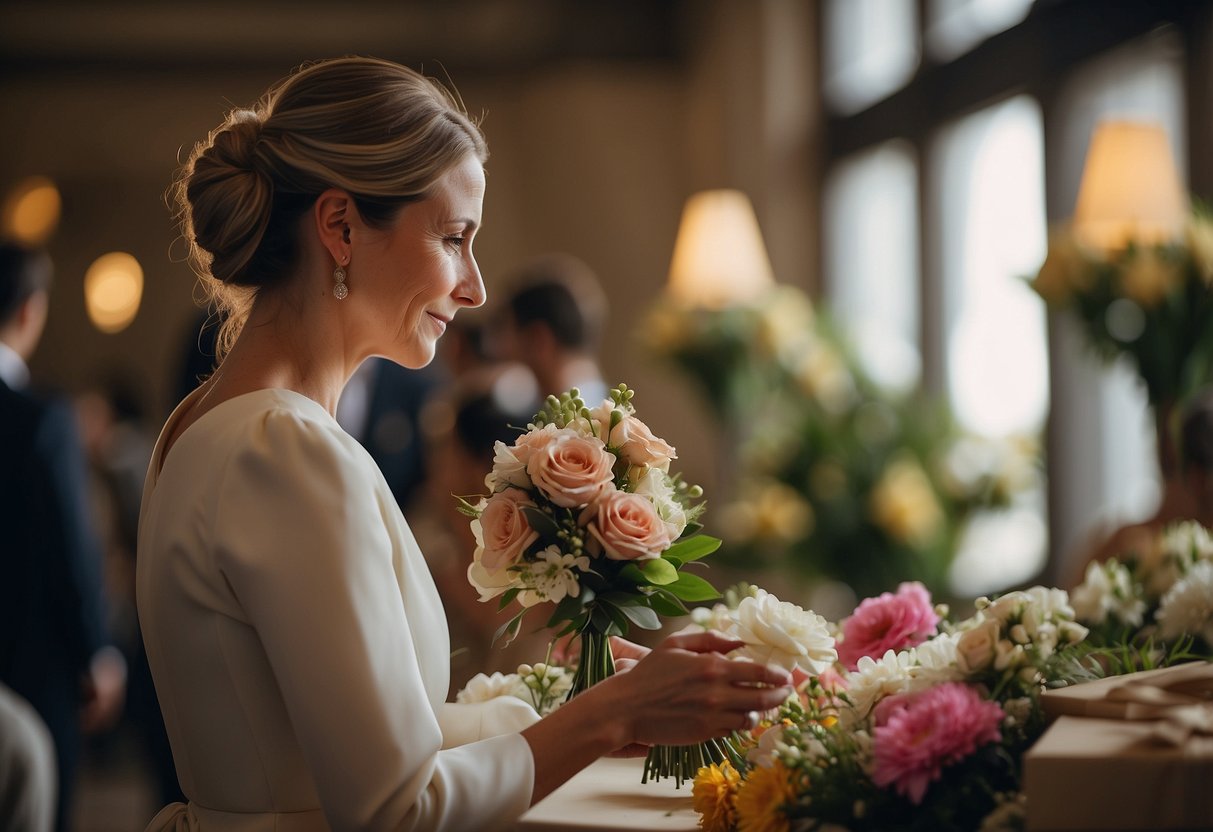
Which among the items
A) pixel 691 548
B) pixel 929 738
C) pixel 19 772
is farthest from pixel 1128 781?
pixel 19 772

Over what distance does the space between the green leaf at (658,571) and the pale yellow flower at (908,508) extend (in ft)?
11.3

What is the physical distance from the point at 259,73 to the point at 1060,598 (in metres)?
7.90

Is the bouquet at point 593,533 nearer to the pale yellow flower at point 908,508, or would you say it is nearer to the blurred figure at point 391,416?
the blurred figure at point 391,416

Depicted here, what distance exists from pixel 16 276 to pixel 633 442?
292 centimetres

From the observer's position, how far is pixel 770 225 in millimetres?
6941

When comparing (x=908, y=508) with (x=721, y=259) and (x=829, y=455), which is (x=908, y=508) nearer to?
(x=829, y=455)

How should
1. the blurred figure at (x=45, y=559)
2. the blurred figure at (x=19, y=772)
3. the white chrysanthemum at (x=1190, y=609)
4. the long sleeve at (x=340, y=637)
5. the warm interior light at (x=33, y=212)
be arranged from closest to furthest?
Answer: the long sleeve at (x=340, y=637) < the white chrysanthemum at (x=1190, y=609) < the blurred figure at (x=19, y=772) < the blurred figure at (x=45, y=559) < the warm interior light at (x=33, y=212)

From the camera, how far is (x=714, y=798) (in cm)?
131

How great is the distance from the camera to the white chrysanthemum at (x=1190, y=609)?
1691 millimetres

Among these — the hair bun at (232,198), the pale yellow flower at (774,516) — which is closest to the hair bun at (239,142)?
the hair bun at (232,198)

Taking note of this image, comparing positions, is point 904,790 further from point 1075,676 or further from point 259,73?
point 259,73

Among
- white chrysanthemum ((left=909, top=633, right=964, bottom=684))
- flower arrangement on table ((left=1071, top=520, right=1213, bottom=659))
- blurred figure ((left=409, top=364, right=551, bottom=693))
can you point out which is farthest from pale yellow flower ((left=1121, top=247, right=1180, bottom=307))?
white chrysanthemum ((left=909, top=633, right=964, bottom=684))

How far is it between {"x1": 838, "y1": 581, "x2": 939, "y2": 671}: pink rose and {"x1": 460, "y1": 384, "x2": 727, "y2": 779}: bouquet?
0.74 feet

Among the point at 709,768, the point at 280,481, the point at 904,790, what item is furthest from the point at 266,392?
the point at 904,790
